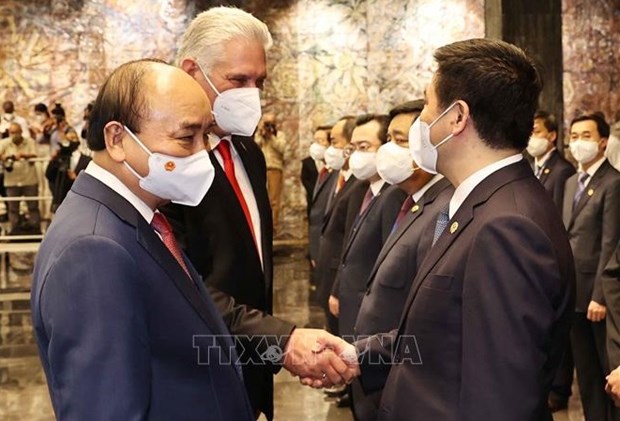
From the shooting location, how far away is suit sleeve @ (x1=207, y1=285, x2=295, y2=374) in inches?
125

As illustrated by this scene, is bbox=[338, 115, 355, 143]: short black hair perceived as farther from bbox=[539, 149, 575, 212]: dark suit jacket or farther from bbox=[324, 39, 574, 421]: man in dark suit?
bbox=[324, 39, 574, 421]: man in dark suit

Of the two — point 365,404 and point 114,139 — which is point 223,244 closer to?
point 114,139

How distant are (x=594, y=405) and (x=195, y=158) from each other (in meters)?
4.19

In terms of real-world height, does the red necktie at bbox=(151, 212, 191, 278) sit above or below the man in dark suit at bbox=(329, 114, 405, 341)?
above

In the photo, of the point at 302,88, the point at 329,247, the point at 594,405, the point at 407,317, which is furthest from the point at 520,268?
the point at 302,88

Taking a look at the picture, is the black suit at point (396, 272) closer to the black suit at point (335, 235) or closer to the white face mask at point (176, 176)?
the white face mask at point (176, 176)

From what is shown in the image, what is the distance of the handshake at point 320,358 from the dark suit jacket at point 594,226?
3206mm

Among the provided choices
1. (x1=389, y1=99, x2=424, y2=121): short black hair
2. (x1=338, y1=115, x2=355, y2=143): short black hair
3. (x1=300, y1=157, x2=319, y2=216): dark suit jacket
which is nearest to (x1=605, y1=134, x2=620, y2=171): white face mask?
(x1=389, y1=99, x2=424, y2=121): short black hair

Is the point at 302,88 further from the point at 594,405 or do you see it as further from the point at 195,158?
the point at 195,158

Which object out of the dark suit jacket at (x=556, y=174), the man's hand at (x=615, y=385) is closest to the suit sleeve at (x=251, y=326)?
the man's hand at (x=615, y=385)

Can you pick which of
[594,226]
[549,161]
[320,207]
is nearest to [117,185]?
[594,226]

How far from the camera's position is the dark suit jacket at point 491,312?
7.79ft

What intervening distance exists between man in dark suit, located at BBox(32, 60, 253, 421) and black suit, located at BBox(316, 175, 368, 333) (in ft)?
14.2

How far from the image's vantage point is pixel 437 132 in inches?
107
